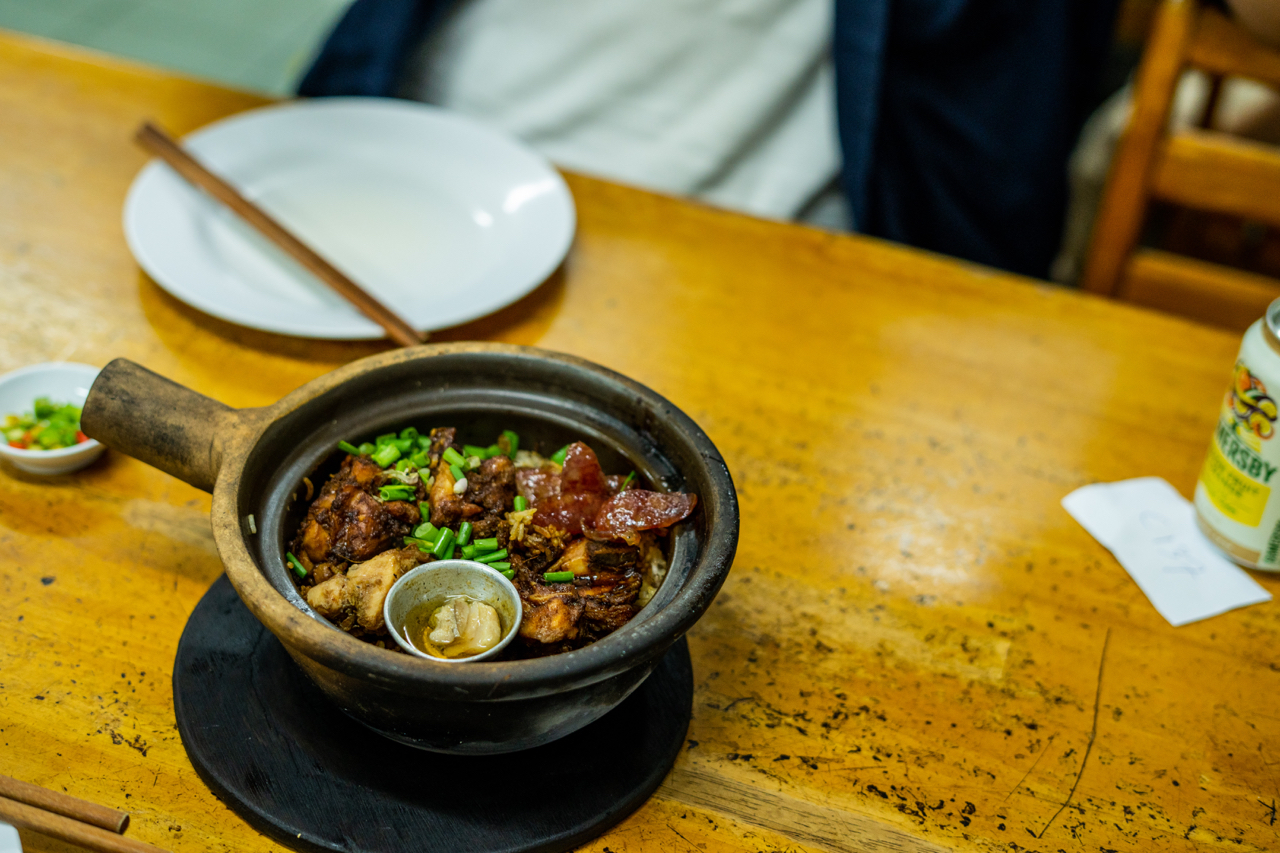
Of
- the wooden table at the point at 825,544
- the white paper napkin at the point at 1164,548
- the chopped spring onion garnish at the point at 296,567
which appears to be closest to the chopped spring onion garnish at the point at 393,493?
the chopped spring onion garnish at the point at 296,567

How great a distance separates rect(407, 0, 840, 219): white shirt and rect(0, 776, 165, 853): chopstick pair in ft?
6.05

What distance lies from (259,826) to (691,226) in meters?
1.18

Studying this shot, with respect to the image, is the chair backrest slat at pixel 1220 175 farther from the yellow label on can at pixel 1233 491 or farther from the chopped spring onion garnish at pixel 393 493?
the chopped spring onion garnish at pixel 393 493

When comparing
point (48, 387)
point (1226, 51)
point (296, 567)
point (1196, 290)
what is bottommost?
point (1196, 290)

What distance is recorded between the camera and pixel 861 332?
153 cm

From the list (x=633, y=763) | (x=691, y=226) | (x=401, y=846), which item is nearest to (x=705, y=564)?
(x=633, y=763)

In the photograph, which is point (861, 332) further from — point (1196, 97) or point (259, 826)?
point (1196, 97)

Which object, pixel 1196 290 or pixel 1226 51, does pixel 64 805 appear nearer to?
pixel 1226 51

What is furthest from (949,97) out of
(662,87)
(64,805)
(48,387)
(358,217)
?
(64,805)

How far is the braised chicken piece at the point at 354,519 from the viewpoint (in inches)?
36.4

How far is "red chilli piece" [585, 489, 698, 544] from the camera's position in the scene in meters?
0.92

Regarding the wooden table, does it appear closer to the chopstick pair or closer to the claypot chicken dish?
the chopstick pair

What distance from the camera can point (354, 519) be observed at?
3.06 feet

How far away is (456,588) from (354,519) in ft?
0.40
